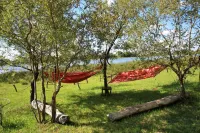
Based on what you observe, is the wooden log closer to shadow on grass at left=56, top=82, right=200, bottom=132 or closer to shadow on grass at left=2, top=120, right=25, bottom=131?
shadow on grass at left=56, top=82, right=200, bottom=132

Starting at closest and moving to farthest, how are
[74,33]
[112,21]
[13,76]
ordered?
[74,33] < [13,76] < [112,21]

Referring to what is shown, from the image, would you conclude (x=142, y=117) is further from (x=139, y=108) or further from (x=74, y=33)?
(x=74, y=33)

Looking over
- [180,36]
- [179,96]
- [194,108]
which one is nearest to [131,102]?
[179,96]

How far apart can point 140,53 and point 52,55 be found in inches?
122

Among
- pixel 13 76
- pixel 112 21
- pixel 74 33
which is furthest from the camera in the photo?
pixel 112 21

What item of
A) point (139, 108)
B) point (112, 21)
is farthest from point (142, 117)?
point (112, 21)

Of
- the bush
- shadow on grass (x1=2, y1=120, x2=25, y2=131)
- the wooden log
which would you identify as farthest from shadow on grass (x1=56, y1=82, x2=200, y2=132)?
the bush

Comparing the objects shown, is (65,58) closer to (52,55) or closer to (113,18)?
(52,55)

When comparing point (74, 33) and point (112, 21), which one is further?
point (112, 21)

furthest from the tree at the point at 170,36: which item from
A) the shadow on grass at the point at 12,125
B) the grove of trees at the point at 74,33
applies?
the shadow on grass at the point at 12,125

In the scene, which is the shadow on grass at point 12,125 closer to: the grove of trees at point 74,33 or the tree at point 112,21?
the grove of trees at point 74,33

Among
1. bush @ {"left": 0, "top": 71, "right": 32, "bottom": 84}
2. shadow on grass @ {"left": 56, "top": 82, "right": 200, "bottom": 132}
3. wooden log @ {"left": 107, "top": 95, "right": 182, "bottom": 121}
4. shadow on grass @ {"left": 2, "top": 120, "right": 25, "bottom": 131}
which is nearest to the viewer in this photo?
shadow on grass @ {"left": 56, "top": 82, "right": 200, "bottom": 132}

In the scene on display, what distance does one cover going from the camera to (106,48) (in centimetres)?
1045

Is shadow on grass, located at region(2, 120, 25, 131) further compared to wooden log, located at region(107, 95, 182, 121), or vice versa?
shadow on grass, located at region(2, 120, 25, 131)
